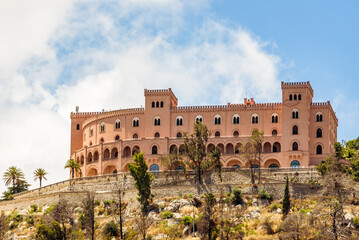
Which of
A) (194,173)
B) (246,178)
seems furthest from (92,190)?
(246,178)

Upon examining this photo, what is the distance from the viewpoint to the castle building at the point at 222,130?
96.6 m

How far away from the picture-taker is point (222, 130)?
331ft

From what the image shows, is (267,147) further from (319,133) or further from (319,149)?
(319,133)

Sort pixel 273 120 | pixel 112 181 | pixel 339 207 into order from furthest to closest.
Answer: pixel 273 120 → pixel 112 181 → pixel 339 207

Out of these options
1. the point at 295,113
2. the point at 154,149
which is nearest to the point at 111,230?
the point at 154,149

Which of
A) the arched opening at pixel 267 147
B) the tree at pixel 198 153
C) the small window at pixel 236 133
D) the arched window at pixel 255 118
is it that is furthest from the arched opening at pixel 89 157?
the arched opening at pixel 267 147

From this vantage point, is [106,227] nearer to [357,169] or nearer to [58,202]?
[58,202]

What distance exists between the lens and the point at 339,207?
6475 centimetres

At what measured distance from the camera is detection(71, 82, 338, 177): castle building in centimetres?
9656

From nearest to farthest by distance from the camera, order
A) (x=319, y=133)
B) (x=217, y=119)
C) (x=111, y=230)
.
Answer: (x=111, y=230), (x=319, y=133), (x=217, y=119)

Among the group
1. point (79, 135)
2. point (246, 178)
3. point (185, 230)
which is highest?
point (79, 135)

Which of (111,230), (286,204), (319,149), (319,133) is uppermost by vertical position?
(319,133)

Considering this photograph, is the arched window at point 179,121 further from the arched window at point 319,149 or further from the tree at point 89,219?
the tree at point 89,219

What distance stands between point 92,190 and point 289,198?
2633 cm
